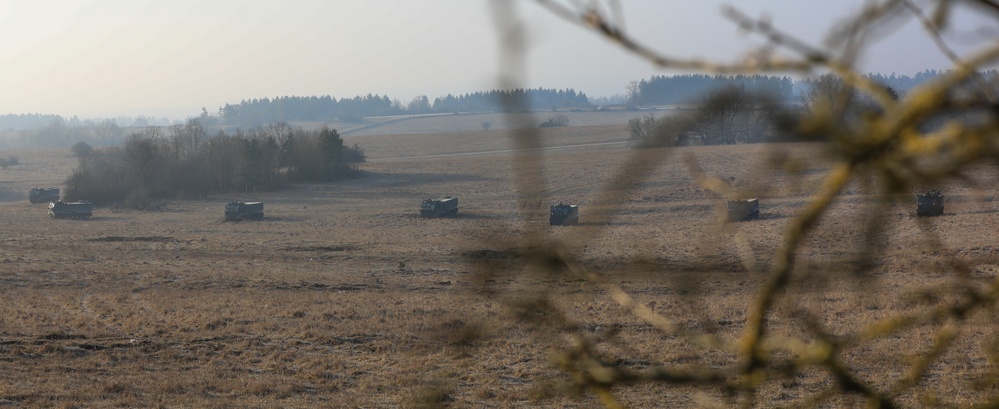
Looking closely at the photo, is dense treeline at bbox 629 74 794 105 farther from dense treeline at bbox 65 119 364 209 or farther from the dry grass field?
dense treeline at bbox 65 119 364 209

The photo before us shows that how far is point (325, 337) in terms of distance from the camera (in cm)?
1527

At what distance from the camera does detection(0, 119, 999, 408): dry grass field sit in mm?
2025

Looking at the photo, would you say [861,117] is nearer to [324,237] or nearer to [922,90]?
[922,90]

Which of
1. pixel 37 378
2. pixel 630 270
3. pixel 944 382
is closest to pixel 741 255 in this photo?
pixel 630 270

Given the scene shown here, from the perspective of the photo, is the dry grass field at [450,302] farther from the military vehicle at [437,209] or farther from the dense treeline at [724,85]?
the military vehicle at [437,209]

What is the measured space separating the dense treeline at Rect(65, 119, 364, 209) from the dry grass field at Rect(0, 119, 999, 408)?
24.1m

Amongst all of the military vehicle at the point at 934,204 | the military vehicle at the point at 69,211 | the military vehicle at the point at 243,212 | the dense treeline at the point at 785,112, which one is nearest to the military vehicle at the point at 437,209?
the military vehicle at the point at 243,212

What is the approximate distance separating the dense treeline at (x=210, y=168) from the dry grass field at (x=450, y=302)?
24.1 meters

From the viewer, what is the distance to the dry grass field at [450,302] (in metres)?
2.03

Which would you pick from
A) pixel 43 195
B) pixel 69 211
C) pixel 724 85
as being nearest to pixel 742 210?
pixel 724 85

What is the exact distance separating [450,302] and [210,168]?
164ft

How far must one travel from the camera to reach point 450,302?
60.1 ft

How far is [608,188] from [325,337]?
548 inches

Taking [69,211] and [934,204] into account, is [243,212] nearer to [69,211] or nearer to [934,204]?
[69,211]
